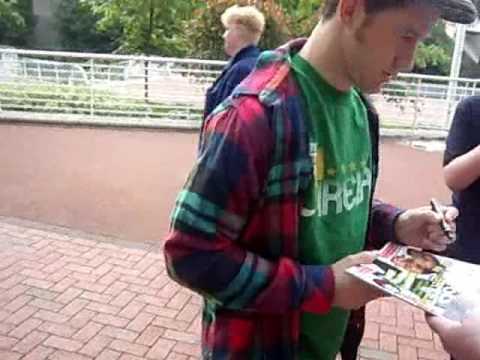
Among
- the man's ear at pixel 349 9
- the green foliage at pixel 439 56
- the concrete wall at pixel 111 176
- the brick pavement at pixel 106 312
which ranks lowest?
the brick pavement at pixel 106 312

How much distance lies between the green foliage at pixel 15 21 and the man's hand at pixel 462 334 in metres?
16.0

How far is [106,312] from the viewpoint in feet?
10.5

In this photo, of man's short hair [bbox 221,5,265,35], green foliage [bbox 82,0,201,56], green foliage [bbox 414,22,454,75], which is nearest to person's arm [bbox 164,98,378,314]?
man's short hair [bbox 221,5,265,35]

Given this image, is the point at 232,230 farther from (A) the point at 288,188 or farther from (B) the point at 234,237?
(A) the point at 288,188

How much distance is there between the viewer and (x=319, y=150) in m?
1.07

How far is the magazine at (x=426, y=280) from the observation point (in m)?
1.03

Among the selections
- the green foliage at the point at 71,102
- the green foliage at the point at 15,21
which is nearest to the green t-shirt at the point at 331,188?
the green foliage at the point at 71,102

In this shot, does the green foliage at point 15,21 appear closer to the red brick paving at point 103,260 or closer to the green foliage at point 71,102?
the green foliage at point 71,102

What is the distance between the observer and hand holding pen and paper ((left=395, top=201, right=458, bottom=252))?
1276mm

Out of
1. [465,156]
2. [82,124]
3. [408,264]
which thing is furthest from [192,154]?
[408,264]

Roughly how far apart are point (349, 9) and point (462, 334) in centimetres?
62

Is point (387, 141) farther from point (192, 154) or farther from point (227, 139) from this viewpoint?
point (227, 139)

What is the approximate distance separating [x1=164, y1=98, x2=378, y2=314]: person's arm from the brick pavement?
1978mm

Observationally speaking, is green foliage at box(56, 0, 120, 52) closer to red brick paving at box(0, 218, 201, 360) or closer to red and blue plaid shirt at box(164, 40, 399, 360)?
red brick paving at box(0, 218, 201, 360)
